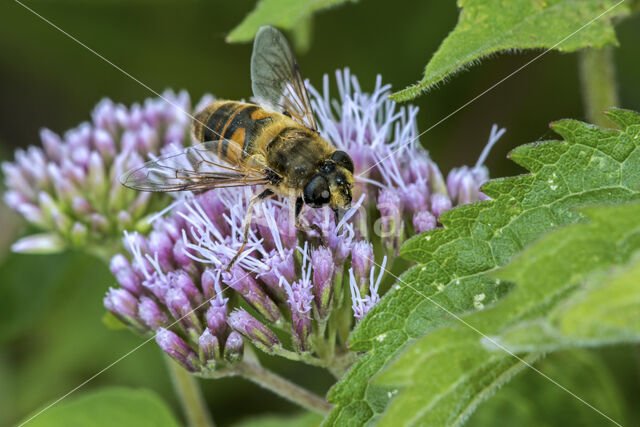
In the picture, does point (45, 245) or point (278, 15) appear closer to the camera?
point (278, 15)

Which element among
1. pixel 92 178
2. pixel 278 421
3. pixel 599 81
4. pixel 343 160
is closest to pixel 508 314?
pixel 343 160

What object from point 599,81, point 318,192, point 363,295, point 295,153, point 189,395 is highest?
point 295,153

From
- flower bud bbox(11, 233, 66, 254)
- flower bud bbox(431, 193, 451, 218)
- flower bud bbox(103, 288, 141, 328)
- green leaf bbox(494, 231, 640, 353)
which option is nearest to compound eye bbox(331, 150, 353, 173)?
flower bud bbox(431, 193, 451, 218)

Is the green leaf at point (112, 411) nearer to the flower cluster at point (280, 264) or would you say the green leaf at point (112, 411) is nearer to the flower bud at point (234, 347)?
the flower cluster at point (280, 264)

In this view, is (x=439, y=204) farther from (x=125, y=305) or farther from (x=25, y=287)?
(x=25, y=287)

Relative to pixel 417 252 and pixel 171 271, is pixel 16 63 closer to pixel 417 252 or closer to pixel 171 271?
pixel 171 271

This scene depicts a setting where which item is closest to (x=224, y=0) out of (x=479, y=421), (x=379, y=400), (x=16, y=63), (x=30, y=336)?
(x=16, y=63)

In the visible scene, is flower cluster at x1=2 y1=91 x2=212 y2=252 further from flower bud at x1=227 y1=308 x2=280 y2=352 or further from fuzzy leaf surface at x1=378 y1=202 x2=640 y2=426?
fuzzy leaf surface at x1=378 y1=202 x2=640 y2=426
